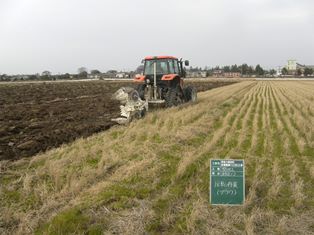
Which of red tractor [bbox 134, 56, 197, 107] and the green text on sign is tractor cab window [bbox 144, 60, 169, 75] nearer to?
red tractor [bbox 134, 56, 197, 107]

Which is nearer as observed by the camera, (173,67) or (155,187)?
(155,187)

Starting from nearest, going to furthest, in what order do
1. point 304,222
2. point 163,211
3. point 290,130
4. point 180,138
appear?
1. point 304,222
2. point 163,211
3. point 180,138
4. point 290,130

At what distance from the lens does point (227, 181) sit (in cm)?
475

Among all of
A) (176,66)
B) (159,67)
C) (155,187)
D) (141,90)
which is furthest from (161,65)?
(155,187)

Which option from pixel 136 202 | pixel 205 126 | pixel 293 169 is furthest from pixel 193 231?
pixel 205 126

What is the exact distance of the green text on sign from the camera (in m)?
4.72

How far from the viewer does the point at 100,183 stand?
5781 millimetres

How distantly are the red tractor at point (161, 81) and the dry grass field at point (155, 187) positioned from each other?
212 inches

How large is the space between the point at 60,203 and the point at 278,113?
12427 millimetres

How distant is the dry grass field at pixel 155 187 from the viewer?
4.40 meters

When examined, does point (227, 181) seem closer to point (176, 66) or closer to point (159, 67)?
point (159, 67)

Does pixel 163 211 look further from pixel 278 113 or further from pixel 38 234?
pixel 278 113

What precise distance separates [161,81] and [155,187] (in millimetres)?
10099

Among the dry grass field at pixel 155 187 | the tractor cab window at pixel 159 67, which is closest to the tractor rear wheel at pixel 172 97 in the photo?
the tractor cab window at pixel 159 67
